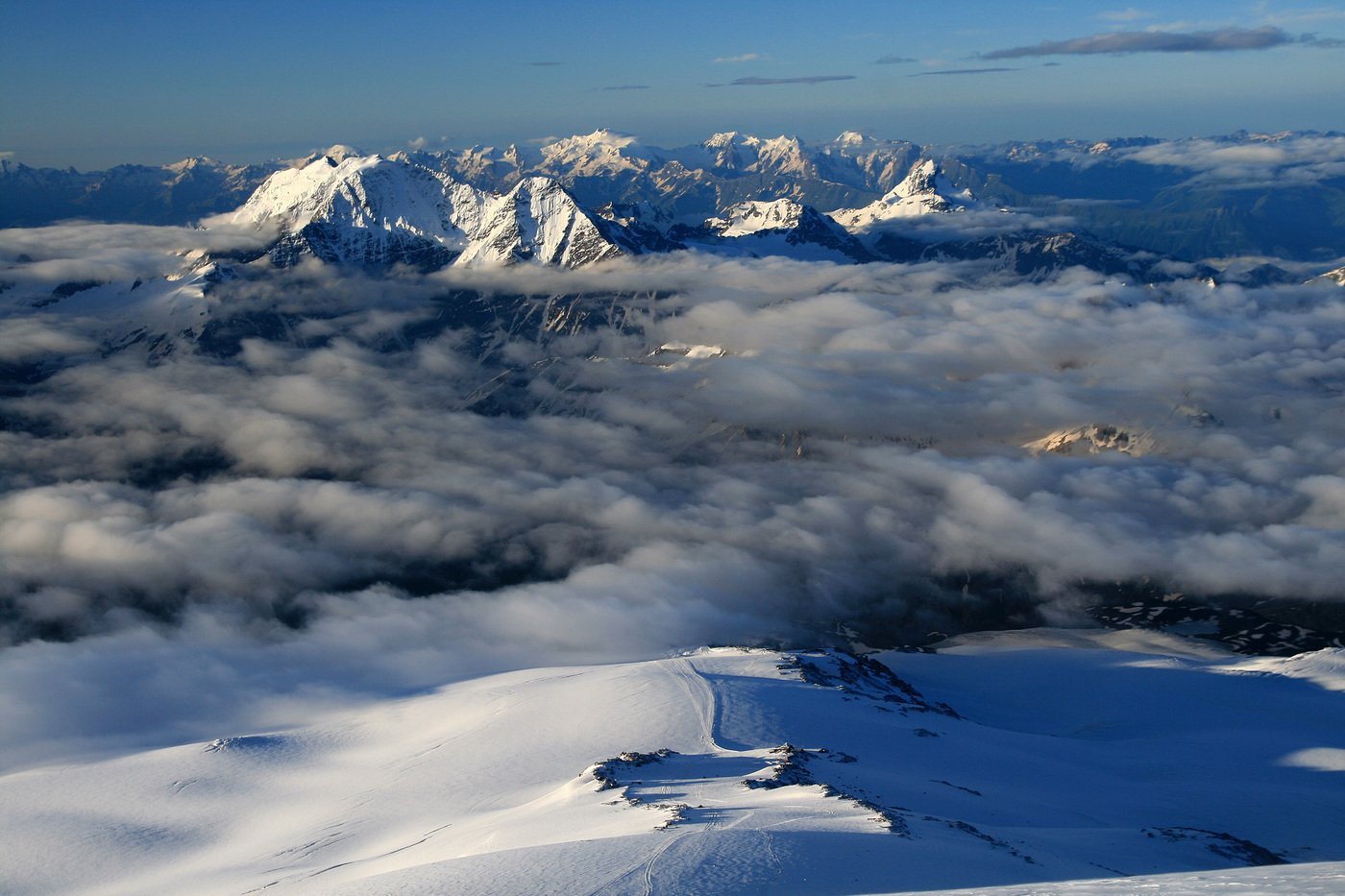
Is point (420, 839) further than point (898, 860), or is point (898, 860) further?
point (420, 839)

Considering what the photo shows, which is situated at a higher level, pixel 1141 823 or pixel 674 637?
pixel 1141 823

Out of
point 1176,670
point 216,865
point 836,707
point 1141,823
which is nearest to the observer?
point 216,865

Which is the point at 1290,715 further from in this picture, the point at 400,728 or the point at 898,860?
the point at 400,728

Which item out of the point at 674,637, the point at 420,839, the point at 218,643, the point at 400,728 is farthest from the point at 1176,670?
the point at 218,643

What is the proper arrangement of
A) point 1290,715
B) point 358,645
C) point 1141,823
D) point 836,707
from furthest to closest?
1. point 358,645
2. point 1290,715
3. point 836,707
4. point 1141,823

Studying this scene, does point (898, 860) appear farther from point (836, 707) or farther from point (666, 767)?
point (836, 707)

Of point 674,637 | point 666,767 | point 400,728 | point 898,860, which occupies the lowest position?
point 674,637

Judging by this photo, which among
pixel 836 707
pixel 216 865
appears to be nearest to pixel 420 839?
pixel 216 865
